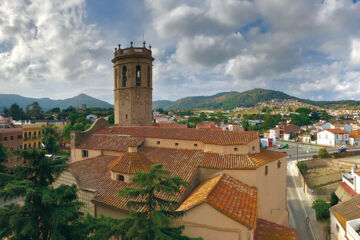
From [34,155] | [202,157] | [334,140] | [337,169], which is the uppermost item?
[34,155]

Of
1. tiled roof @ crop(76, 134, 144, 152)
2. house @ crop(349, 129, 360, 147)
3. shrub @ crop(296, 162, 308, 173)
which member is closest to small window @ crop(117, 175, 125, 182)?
tiled roof @ crop(76, 134, 144, 152)

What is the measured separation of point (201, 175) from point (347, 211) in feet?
49.8

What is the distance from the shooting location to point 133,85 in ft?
81.9

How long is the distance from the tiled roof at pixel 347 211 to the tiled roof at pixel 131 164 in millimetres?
17763

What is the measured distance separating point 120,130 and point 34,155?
47.2 feet

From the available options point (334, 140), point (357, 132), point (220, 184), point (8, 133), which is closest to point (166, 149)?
point (220, 184)

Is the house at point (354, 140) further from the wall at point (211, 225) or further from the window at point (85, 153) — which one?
the window at point (85, 153)

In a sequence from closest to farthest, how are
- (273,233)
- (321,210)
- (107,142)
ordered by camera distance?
(273,233) < (107,142) < (321,210)

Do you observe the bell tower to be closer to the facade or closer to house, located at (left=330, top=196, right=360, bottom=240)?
house, located at (left=330, top=196, right=360, bottom=240)

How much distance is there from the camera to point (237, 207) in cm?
1086

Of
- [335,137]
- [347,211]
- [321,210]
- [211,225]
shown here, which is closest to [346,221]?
[347,211]

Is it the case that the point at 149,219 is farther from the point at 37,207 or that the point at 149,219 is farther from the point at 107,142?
the point at 107,142

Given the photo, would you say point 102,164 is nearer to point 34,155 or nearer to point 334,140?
point 34,155

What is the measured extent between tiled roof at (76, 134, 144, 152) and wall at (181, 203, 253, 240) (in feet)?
31.7
